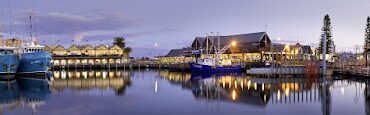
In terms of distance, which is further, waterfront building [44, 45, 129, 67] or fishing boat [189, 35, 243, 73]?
waterfront building [44, 45, 129, 67]

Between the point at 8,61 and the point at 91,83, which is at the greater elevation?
the point at 8,61

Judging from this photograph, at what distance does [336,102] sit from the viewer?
29641 millimetres

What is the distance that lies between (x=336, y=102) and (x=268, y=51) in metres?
58.8

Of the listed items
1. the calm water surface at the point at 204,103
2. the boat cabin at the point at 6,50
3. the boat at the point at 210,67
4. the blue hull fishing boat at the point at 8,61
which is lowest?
the calm water surface at the point at 204,103

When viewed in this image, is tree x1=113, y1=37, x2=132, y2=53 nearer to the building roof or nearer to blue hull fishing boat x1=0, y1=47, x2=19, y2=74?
the building roof

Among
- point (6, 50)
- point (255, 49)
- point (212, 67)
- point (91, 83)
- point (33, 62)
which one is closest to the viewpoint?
point (91, 83)

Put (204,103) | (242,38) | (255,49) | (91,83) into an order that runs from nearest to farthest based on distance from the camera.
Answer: (204,103) → (91,83) → (255,49) → (242,38)

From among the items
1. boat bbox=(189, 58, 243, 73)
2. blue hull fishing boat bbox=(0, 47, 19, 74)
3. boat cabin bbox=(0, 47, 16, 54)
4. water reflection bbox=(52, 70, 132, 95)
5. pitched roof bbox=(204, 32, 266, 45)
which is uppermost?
pitched roof bbox=(204, 32, 266, 45)

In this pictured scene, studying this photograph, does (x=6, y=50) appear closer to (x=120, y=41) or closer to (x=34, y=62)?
(x=34, y=62)

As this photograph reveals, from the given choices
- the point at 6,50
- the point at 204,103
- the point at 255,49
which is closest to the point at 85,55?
the point at 255,49

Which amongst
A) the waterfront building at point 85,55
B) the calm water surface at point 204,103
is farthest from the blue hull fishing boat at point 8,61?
the waterfront building at point 85,55

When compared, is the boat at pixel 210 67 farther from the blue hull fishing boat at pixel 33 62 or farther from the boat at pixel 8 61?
the boat at pixel 8 61

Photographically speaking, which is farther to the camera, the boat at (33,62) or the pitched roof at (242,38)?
the pitched roof at (242,38)

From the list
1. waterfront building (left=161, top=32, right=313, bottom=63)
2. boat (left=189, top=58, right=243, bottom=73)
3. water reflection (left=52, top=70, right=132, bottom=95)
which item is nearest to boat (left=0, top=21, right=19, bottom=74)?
water reflection (left=52, top=70, right=132, bottom=95)
